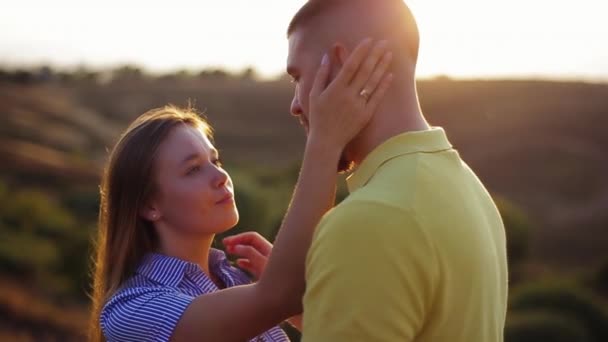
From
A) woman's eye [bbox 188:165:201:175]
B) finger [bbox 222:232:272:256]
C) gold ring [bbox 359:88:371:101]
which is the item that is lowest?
finger [bbox 222:232:272:256]

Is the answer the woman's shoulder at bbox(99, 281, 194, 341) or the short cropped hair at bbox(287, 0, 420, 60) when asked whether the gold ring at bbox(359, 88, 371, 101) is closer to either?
the short cropped hair at bbox(287, 0, 420, 60)

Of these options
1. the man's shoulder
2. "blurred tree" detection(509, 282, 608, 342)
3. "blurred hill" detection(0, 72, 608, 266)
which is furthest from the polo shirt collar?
"blurred hill" detection(0, 72, 608, 266)

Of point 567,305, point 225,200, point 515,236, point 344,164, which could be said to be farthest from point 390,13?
point 515,236

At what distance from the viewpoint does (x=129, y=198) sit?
3.27 m

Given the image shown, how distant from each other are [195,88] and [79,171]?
31781mm

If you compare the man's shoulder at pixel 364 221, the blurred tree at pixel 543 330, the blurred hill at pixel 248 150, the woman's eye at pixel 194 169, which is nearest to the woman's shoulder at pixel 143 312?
the woman's eye at pixel 194 169

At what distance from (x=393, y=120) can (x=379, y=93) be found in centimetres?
8

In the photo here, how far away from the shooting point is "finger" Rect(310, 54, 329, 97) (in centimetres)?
248

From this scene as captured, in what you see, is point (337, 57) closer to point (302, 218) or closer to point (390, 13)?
point (390, 13)

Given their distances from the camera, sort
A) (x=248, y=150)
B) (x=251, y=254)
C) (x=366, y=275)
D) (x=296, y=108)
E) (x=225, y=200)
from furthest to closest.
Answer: (x=248, y=150) < (x=251, y=254) < (x=225, y=200) < (x=296, y=108) < (x=366, y=275)

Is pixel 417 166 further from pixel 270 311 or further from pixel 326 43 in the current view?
pixel 270 311

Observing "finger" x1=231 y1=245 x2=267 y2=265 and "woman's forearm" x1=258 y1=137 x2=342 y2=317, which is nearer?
"woman's forearm" x1=258 y1=137 x2=342 y2=317

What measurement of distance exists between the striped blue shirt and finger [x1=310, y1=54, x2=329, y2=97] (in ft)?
2.05

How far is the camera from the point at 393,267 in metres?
2.11
